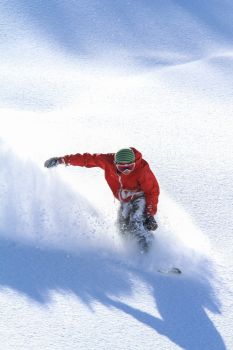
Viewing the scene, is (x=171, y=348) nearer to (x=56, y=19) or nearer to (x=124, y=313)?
(x=124, y=313)

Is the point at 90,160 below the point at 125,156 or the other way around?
below

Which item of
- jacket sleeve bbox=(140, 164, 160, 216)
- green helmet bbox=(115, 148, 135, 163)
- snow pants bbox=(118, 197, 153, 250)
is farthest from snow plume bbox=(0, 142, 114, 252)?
green helmet bbox=(115, 148, 135, 163)

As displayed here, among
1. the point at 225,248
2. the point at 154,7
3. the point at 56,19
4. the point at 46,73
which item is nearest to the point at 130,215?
the point at 225,248

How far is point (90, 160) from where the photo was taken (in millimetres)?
6961

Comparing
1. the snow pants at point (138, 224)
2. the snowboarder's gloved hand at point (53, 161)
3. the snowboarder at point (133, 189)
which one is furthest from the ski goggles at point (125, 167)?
the snowboarder's gloved hand at point (53, 161)

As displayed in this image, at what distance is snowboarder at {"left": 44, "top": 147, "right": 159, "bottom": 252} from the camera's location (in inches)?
265

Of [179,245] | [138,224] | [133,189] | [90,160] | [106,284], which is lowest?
[106,284]

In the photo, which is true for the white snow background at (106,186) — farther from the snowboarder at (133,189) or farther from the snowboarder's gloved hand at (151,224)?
the snowboarder's gloved hand at (151,224)

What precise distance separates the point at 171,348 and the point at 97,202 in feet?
9.36

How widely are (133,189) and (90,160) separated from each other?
605 millimetres

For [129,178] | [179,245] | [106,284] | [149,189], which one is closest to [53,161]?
[129,178]

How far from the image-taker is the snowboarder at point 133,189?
6720mm

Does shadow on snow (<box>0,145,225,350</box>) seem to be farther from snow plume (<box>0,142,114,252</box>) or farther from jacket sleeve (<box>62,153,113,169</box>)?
jacket sleeve (<box>62,153,113,169</box>)

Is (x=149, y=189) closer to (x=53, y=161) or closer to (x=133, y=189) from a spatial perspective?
(x=133, y=189)
